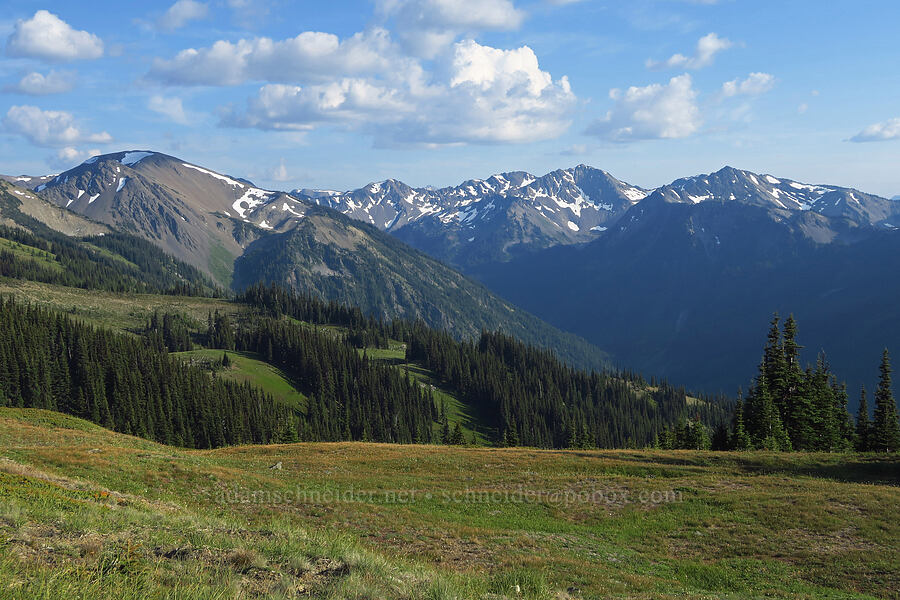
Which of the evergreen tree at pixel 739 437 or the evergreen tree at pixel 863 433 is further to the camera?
the evergreen tree at pixel 863 433

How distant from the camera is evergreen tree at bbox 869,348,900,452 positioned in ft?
202

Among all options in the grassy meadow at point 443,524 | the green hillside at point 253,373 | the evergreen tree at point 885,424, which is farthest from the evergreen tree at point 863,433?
the green hillside at point 253,373

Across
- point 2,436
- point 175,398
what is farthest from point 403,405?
point 2,436

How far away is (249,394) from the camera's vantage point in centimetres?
13162

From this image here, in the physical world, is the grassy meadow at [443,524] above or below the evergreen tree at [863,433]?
above

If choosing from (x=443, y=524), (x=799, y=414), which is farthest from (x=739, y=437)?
(x=443, y=524)

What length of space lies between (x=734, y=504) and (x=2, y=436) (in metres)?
50.3

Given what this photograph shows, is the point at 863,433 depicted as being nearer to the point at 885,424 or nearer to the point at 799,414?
the point at 885,424

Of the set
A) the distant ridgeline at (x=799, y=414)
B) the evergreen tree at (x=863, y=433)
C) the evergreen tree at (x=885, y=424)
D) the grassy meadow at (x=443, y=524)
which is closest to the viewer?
the grassy meadow at (x=443, y=524)

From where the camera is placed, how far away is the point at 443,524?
26.2 meters

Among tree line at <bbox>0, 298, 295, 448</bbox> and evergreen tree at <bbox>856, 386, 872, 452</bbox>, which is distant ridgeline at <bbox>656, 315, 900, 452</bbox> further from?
tree line at <bbox>0, 298, 295, 448</bbox>

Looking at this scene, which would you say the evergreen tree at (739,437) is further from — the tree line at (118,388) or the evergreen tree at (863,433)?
the tree line at (118,388)

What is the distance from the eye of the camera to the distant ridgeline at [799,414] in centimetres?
6194

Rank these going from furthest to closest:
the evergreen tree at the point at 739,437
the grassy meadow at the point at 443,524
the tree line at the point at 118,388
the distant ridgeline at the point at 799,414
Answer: the tree line at the point at 118,388, the evergreen tree at the point at 739,437, the distant ridgeline at the point at 799,414, the grassy meadow at the point at 443,524
